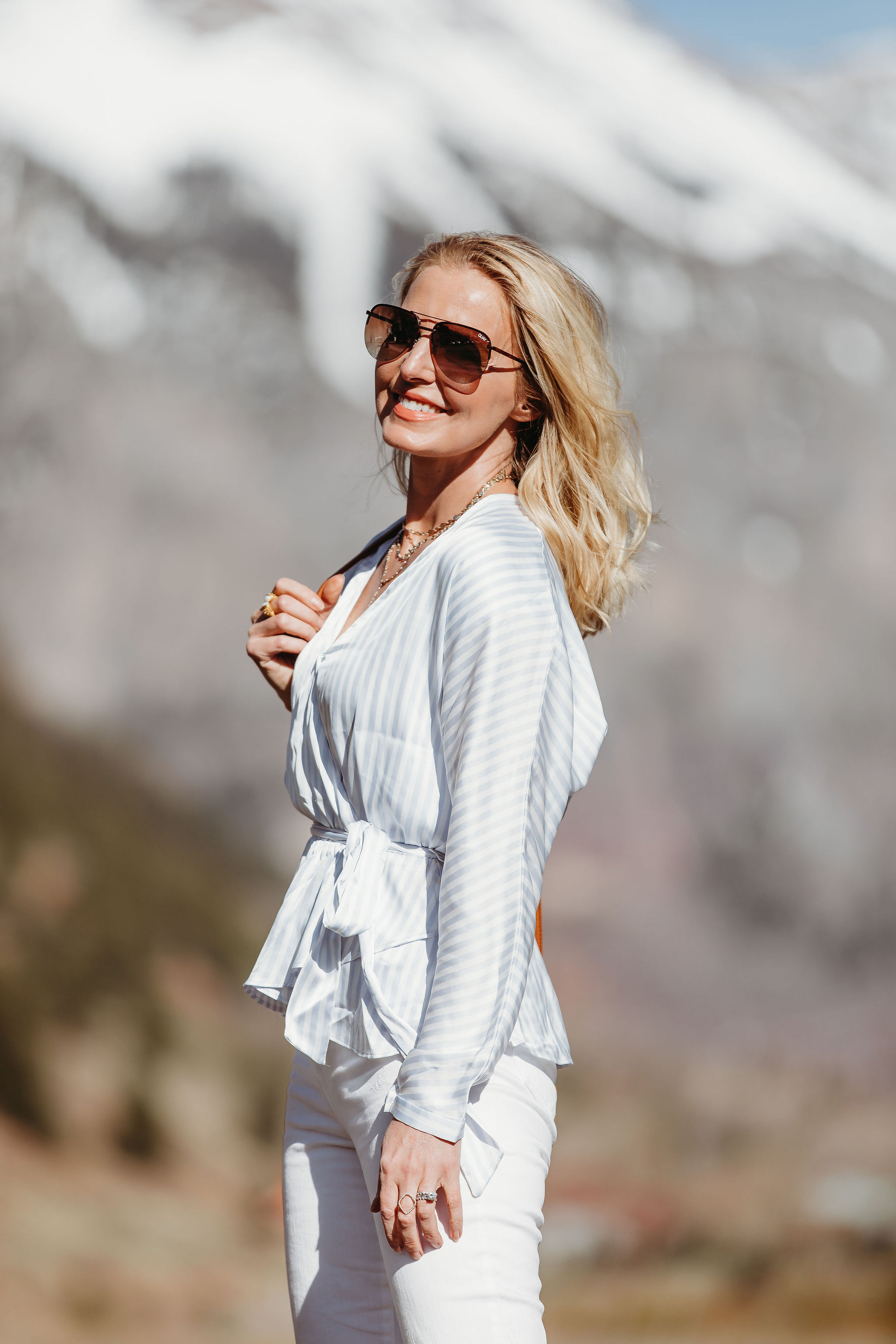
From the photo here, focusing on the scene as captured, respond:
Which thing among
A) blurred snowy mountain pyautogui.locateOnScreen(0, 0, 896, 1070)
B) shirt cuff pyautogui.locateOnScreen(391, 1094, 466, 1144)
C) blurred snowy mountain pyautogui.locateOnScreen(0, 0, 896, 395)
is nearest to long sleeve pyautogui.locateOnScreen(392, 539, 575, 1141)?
shirt cuff pyautogui.locateOnScreen(391, 1094, 466, 1144)

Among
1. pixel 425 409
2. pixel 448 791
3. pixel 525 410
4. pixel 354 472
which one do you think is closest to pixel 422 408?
pixel 425 409

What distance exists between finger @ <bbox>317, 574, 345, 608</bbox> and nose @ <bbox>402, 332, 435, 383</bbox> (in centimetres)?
24

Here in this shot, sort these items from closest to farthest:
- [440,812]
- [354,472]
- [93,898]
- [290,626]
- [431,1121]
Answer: [431,1121], [440,812], [290,626], [93,898], [354,472]

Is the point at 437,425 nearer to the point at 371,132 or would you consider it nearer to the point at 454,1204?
the point at 454,1204

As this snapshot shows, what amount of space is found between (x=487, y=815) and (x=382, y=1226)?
0.33 meters

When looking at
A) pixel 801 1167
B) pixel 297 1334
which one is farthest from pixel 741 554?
pixel 297 1334

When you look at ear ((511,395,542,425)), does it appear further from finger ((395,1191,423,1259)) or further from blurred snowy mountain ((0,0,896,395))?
blurred snowy mountain ((0,0,896,395))

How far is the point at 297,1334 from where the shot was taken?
117cm

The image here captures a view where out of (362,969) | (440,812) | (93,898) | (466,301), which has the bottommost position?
(362,969)

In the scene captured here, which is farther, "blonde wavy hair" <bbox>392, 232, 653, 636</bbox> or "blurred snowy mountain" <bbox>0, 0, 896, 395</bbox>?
"blurred snowy mountain" <bbox>0, 0, 896, 395</bbox>

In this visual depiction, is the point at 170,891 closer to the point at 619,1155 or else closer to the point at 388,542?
the point at 619,1155

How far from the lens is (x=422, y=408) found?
1.18m

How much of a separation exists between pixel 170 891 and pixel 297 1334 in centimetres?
229

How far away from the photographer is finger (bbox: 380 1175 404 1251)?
3.11 feet
